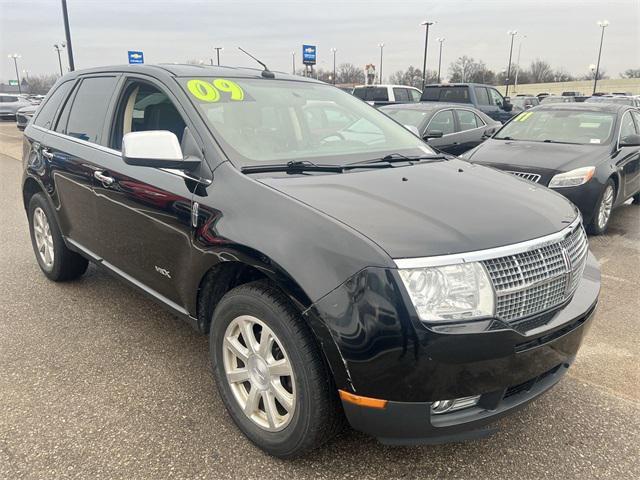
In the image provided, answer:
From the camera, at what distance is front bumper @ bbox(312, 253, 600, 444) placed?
1.90m

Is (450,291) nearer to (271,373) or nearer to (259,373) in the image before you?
(271,373)

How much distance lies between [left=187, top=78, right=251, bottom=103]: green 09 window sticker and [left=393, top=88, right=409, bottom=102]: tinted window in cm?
1540

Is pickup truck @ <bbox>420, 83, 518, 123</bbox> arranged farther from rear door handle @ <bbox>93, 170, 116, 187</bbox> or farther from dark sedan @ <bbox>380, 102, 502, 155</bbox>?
rear door handle @ <bbox>93, 170, 116, 187</bbox>

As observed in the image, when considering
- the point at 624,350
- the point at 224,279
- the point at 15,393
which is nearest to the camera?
the point at 224,279

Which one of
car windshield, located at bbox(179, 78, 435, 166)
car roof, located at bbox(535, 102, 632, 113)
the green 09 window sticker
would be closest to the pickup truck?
car roof, located at bbox(535, 102, 632, 113)

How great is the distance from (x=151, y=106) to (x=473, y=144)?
753cm

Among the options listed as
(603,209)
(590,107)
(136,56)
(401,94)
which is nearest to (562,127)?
(590,107)

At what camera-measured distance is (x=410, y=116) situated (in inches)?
359

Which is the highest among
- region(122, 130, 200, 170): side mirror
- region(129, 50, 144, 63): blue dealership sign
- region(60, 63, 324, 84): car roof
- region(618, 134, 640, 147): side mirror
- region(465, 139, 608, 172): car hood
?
region(129, 50, 144, 63): blue dealership sign

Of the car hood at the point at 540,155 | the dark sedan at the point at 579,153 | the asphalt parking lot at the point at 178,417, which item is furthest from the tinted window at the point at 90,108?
the car hood at the point at 540,155

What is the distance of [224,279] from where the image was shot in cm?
262

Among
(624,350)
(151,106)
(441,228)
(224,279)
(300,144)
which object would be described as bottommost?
(624,350)

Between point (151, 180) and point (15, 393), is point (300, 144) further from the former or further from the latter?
point (15, 393)

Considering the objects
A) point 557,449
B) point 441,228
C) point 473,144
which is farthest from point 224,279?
point 473,144
